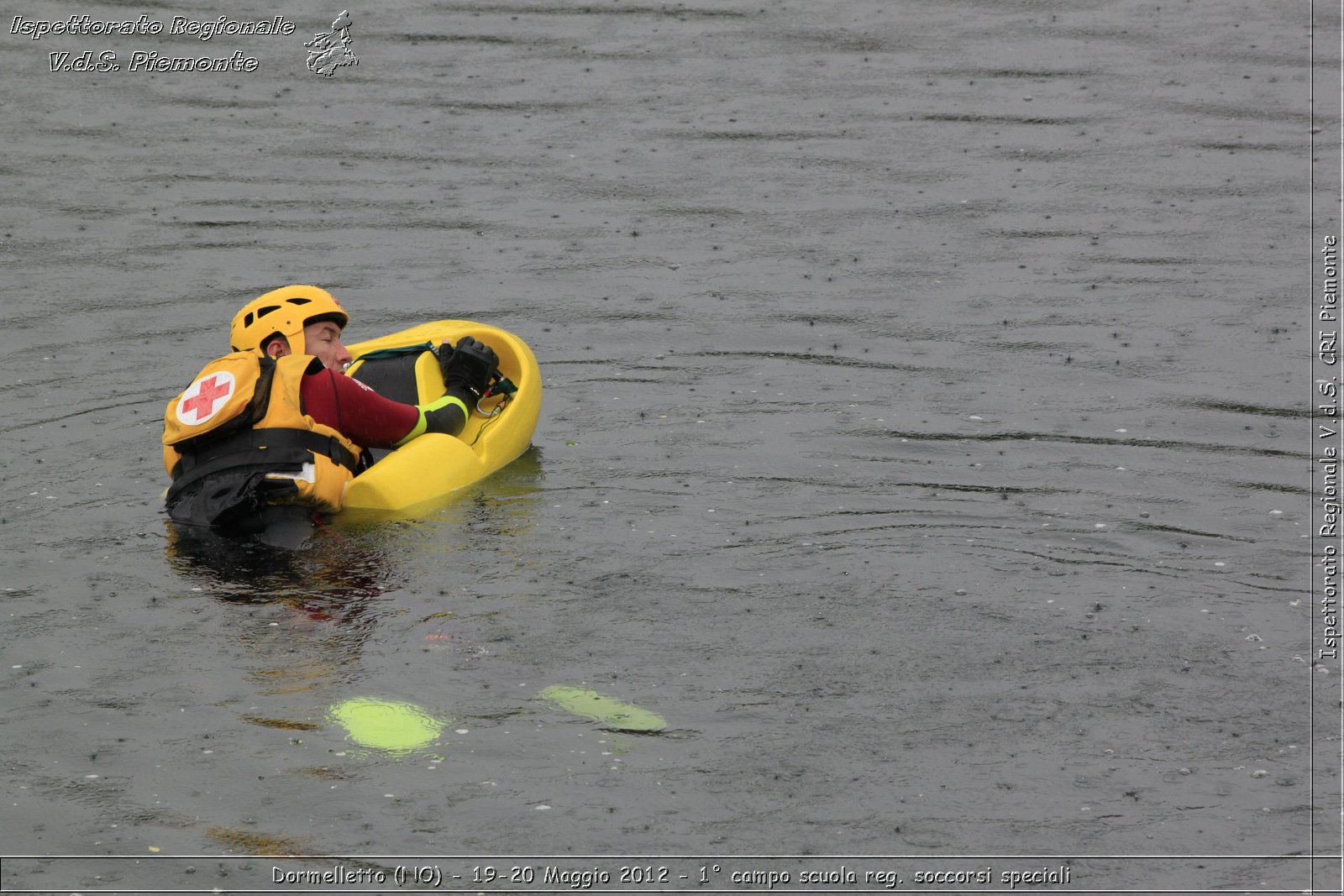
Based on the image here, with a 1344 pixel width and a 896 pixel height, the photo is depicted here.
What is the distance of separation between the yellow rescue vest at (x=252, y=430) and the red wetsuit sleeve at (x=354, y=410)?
0.12 metres

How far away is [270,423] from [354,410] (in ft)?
2.16

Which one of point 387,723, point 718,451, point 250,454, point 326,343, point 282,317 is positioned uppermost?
point 282,317

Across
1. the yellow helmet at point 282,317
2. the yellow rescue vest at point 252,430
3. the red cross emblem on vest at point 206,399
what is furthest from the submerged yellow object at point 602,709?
the yellow helmet at point 282,317

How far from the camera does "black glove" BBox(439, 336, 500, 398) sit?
980 cm

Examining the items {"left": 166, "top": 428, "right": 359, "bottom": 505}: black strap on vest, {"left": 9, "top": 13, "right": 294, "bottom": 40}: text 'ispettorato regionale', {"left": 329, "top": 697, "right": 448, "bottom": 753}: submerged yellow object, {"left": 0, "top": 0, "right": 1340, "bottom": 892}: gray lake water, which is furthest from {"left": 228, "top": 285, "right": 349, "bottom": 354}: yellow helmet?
{"left": 9, "top": 13, "right": 294, "bottom": 40}: text 'ispettorato regionale'

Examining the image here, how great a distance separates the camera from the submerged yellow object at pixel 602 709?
6.99 meters

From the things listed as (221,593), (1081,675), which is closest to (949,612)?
(1081,675)

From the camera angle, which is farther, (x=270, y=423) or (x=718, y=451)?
(x=718, y=451)

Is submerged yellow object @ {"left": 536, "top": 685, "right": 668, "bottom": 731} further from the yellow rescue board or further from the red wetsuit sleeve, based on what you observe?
the red wetsuit sleeve

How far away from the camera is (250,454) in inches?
332

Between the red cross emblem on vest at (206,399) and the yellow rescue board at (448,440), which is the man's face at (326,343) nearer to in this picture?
the yellow rescue board at (448,440)


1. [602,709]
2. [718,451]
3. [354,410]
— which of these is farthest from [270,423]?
[718,451]

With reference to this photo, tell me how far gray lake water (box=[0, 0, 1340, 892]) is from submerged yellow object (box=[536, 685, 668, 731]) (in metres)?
0.06

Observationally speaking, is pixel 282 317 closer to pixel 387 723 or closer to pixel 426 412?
pixel 426 412
